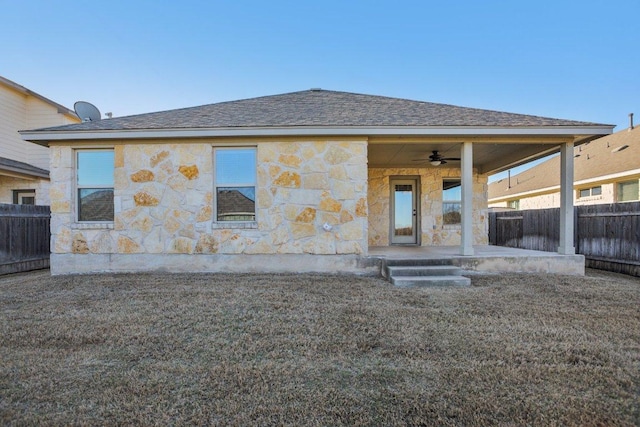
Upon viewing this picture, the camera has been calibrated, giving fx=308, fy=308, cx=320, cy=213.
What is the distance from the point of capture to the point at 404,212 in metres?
9.39

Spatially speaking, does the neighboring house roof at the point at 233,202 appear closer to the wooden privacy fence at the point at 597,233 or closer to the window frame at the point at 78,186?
the window frame at the point at 78,186

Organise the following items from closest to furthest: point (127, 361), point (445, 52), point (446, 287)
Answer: point (127, 361), point (446, 287), point (445, 52)

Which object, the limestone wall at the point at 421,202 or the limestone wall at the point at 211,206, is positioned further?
the limestone wall at the point at 421,202

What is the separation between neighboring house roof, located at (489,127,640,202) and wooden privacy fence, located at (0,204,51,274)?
1871 centimetres

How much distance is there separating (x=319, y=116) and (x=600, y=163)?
1358cm

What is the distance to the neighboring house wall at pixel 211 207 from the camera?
6262 mm

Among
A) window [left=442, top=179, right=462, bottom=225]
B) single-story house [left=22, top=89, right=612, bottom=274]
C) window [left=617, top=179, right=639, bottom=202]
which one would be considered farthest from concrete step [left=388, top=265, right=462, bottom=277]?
window [left=617, top=179, right=639, bottom=202]

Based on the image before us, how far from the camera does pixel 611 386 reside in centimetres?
218

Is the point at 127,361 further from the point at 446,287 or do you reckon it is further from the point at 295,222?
the point at 446,287

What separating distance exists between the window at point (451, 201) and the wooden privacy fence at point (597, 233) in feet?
7.16

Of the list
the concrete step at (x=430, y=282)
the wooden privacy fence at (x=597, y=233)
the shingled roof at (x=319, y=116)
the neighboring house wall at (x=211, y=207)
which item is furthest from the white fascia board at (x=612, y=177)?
the neighboring house wall at (x=211, y=207)

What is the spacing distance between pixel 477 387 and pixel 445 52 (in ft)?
51.6

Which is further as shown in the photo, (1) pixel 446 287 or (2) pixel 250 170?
(2) pixel 250 170

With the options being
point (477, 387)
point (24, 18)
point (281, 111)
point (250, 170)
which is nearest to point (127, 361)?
point (477, 387)
